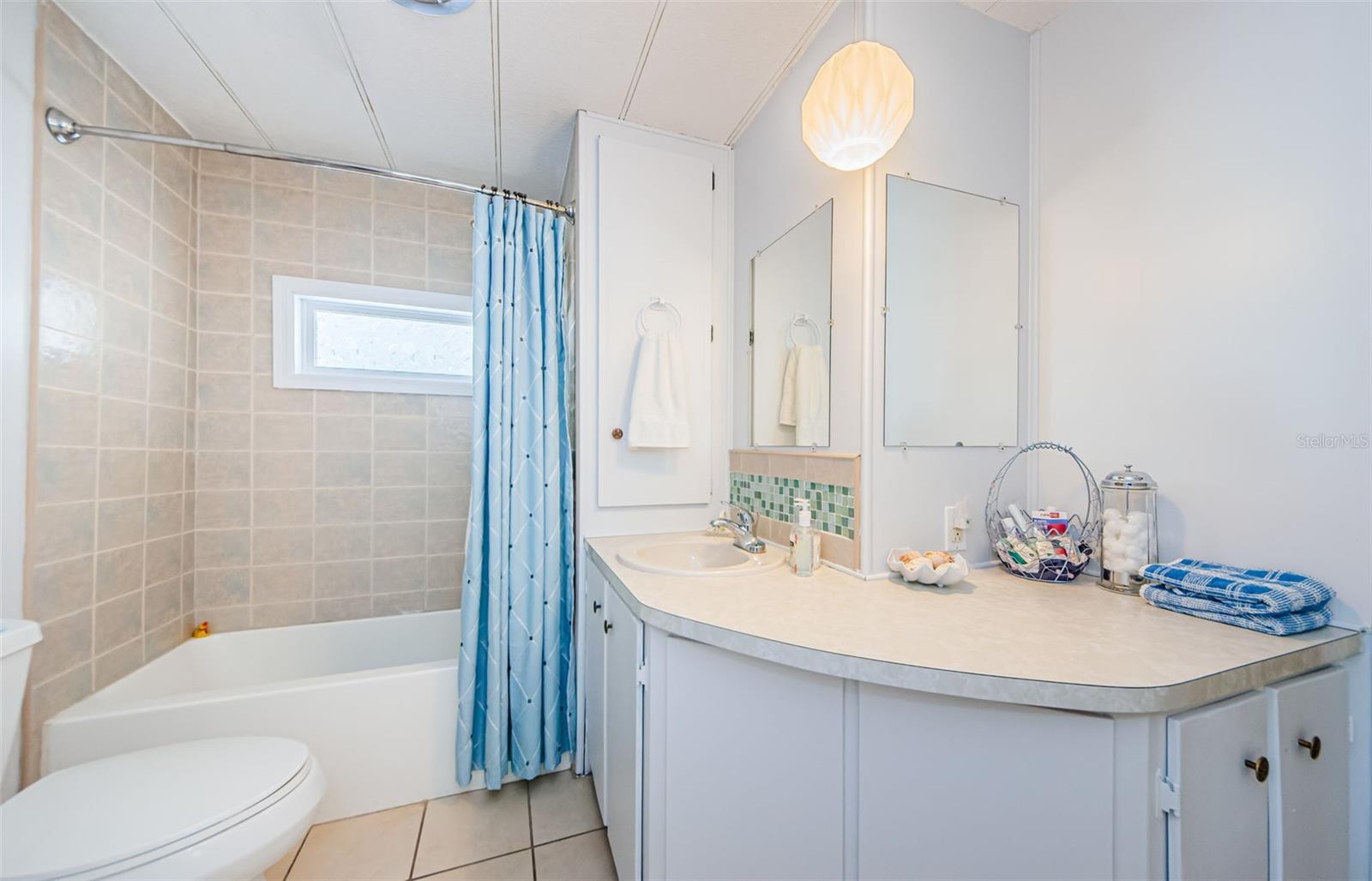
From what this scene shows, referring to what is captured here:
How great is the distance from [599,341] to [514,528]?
0.70m

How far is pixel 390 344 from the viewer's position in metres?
2.15

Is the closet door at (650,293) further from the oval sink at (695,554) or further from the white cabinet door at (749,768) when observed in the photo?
the white cabinet door at (749,768)

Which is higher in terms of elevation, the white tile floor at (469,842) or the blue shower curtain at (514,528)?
the blue shower curtain at (514,528)

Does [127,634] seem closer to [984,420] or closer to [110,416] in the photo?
[110,416]

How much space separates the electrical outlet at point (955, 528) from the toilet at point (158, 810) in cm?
164

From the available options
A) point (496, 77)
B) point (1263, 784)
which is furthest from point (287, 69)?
point (1263, 784)

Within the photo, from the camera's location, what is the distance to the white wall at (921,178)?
121 centimetres

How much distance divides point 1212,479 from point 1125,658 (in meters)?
0.60

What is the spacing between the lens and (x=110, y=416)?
4.80 ft

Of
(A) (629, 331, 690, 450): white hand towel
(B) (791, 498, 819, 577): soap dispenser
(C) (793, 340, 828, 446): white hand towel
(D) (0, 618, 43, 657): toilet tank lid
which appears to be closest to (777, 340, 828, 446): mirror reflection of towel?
(C) (793, 340, 828, 446): white hand towel

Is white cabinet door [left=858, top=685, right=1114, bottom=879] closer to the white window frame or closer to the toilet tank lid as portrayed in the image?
the toilet tank lid

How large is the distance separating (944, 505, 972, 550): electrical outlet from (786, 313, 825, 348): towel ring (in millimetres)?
584

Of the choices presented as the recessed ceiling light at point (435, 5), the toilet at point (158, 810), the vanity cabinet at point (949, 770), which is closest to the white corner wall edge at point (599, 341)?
the recessed ceiling light at point (435, 5)

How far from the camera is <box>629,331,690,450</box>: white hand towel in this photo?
1613 mm
